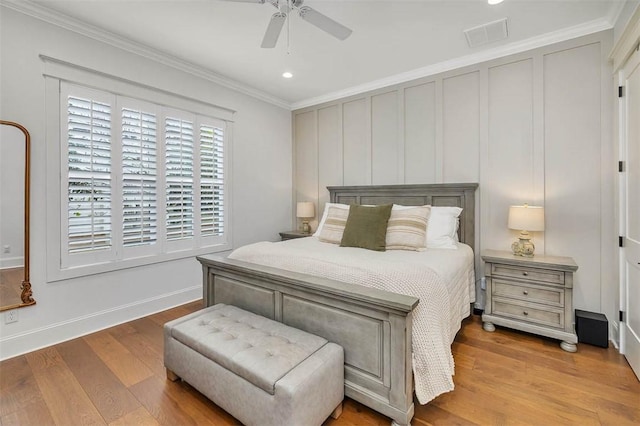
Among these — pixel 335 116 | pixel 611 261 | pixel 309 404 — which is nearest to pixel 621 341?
pixel 611 261

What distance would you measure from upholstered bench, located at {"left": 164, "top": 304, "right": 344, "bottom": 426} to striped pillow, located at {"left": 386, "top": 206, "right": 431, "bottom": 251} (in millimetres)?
1365

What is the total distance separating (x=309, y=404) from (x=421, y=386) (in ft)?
1.99

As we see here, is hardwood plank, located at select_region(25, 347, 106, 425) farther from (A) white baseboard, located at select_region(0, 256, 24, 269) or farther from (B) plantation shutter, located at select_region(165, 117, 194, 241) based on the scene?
(B) plantation shutter, located at select_region(165, 117, 194, 241)

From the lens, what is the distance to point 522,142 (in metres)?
3.03

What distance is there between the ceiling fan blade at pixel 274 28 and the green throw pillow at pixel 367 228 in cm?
172

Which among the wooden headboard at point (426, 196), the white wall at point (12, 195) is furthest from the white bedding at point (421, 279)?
the white wall at point (12, 195)

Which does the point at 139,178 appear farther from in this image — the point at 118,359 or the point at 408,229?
the point at 408,229

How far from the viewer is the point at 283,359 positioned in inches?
60.5

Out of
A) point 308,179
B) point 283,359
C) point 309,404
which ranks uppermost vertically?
point 308,179

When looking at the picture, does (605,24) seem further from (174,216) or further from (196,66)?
(174,216)

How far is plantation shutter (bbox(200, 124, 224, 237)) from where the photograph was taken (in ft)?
12.2

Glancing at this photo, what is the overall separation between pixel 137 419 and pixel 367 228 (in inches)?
85.7

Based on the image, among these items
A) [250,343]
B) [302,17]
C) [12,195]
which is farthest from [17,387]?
[302,17]

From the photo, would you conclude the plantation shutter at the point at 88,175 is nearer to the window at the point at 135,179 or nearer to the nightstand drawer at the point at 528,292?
the window at the point at 135,179
